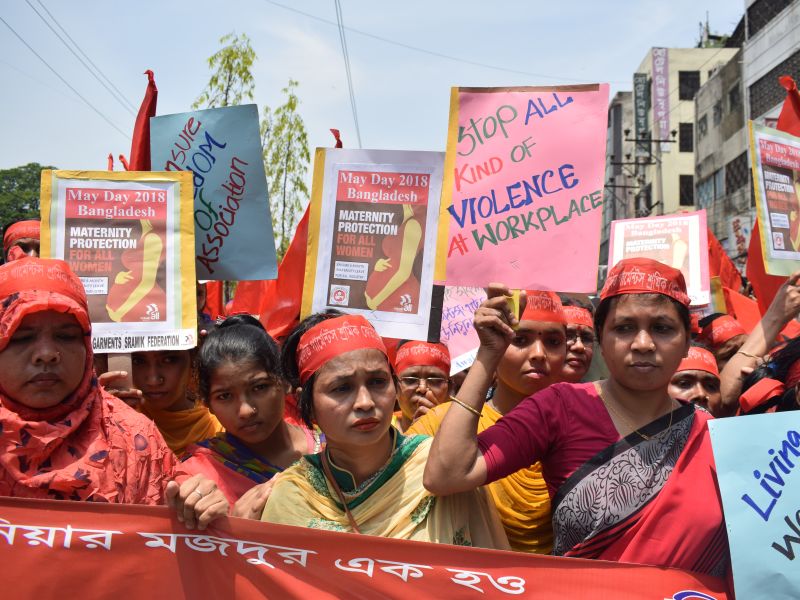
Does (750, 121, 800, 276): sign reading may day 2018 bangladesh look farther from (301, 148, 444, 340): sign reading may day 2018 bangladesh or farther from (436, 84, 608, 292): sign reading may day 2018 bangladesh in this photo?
(301, 148, 444, 340): sign reading may day 2018 bangladesh

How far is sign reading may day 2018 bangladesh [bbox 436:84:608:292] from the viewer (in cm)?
280

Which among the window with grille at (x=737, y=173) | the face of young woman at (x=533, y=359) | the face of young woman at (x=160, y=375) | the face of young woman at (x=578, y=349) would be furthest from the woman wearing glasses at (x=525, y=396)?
the window with grille at (x=737, y=173)

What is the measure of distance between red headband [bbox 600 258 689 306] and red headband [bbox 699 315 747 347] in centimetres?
229

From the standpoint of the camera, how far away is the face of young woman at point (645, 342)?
2412 millimetres

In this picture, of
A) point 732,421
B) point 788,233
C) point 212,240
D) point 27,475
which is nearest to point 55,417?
point 27,475

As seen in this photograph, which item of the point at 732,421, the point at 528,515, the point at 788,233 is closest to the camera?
the point at 732,421

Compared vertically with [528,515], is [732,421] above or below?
above

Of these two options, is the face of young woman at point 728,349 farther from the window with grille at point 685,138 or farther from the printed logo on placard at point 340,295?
the window with grille at point 685,138

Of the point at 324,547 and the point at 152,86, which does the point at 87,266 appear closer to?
the point at 152,86

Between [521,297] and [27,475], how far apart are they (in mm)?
1606

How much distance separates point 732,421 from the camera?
89.8 inches

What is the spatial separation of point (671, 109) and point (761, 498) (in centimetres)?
4764

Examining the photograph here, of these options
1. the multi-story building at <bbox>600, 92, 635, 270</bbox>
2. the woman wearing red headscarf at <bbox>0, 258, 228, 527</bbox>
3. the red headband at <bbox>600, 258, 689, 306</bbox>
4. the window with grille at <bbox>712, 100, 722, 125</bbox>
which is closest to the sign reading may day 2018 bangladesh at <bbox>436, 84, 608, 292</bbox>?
the red headband at <bbox>600, 258, 689, 306</bbox>

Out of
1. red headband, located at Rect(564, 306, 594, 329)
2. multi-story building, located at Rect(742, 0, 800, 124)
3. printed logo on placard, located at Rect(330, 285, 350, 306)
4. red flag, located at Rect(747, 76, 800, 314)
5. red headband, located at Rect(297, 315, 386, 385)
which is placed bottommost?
red headband, located at Rect(297, 315, 386, 385)
